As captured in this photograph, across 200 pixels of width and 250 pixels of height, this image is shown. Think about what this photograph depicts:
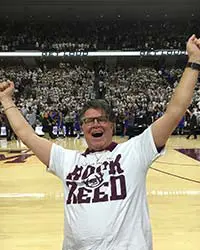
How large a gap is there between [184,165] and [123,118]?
12778 millimetres

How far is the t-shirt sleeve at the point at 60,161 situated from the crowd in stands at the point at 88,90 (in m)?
20.0

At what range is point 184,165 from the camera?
10.5 metres

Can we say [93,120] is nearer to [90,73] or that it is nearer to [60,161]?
[60,161]

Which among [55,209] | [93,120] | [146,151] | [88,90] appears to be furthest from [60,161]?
[88,90]

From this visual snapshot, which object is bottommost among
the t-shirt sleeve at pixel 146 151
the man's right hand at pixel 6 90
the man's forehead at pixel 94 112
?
the t-shirt sleeve at pixel 146 151

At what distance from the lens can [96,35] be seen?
32.5 metres

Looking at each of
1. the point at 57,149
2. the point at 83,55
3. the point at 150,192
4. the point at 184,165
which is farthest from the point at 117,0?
the point at 57,149

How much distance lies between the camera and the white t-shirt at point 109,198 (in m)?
2.00

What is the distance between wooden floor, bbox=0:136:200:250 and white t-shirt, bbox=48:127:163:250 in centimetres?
242

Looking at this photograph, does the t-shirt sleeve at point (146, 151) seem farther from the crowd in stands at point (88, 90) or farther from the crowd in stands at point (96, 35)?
the crowd in stands at point (96, 35)

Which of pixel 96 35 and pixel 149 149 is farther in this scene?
pixel 96 35

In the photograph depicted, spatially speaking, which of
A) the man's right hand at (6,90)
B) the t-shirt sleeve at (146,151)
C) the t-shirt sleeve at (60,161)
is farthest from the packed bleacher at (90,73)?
the t-shirt sleeve at (146,151)

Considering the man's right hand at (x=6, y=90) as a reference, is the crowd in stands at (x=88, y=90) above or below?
below

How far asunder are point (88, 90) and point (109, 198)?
26.8 metres
